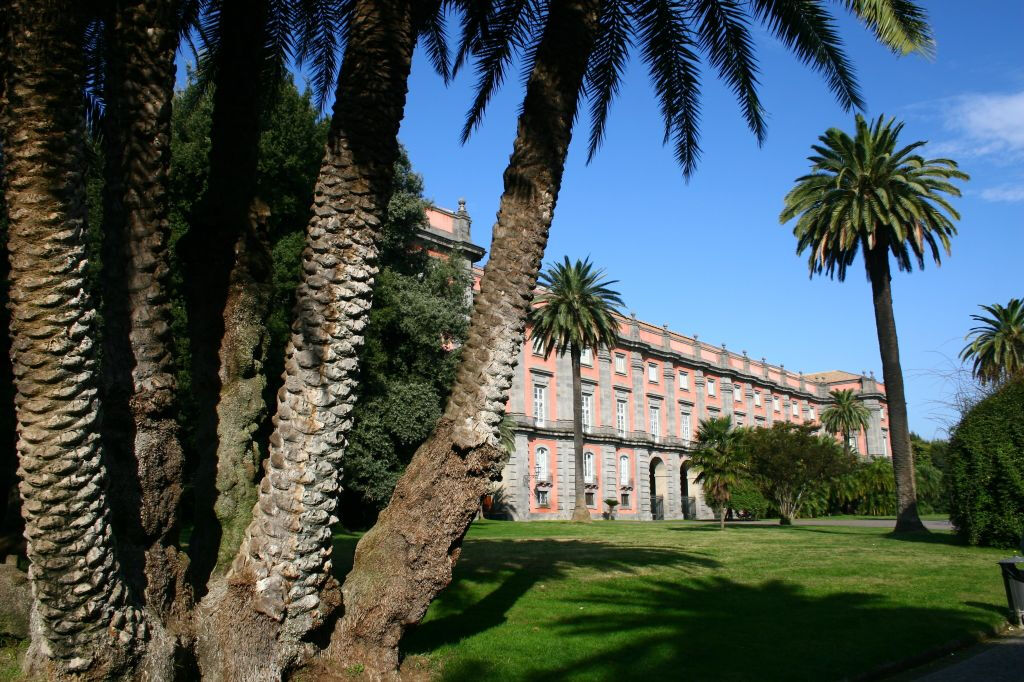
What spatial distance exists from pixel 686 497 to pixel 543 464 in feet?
56.8

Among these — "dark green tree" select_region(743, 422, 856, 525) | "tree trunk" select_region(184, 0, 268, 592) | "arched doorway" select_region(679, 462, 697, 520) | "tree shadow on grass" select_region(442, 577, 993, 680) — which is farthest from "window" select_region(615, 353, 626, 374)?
"tree trunk" select_region(184, 0, 268, 592)

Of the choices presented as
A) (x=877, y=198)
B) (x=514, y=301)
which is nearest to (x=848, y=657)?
(x=514, y=301)

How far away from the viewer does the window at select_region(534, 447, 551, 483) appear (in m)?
48.3

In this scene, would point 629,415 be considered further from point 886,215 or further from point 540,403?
point 886,215

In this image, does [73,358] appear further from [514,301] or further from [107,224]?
[514,301]

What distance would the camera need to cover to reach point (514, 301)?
690 centimetres

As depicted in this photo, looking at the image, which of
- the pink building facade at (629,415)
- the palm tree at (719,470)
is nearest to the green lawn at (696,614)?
the palm tree at (719,470)

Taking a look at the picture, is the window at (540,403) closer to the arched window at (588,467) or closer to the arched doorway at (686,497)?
the arched window at (588,467)

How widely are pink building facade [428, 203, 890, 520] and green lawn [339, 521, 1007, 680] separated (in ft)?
86.1

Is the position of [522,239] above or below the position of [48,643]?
above

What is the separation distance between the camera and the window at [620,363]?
5659 centimetres

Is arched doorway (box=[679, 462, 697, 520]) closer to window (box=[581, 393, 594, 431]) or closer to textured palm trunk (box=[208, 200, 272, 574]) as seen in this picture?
window (box=[581, 393, 594, 431])

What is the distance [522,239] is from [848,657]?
4836 millimetres

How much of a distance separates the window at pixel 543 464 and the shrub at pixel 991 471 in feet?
98.5
